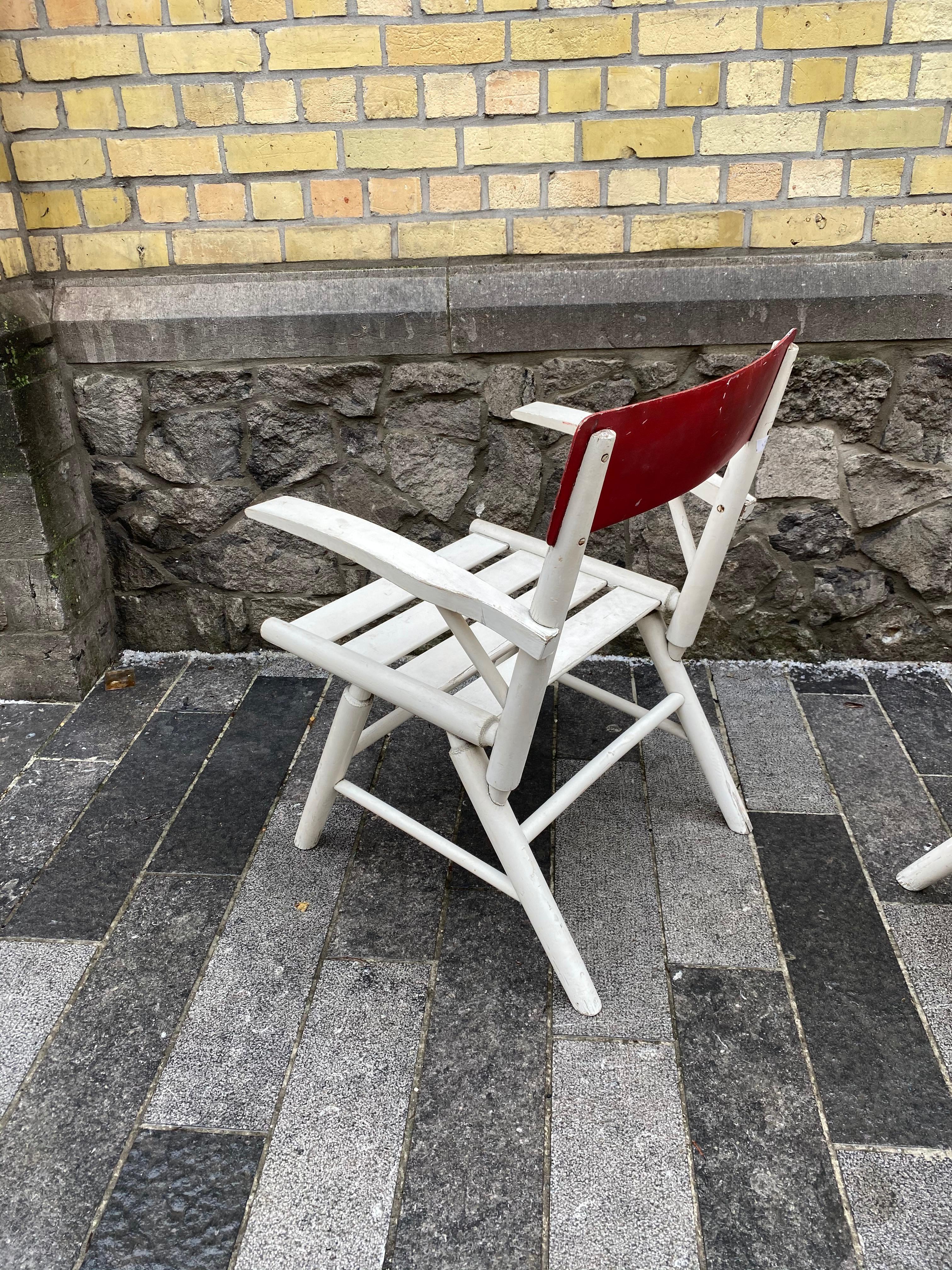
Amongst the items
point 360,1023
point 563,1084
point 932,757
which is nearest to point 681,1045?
point 563,1084

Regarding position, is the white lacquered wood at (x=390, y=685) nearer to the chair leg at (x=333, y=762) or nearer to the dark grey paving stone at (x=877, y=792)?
the chair leg at (x=333, y=762)

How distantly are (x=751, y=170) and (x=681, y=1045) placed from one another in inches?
73.9

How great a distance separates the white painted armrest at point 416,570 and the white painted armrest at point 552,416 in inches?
25.4

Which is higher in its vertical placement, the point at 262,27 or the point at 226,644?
the point at 262,27

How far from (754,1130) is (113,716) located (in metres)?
1.81

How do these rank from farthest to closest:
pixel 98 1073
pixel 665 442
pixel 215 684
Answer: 1. pixel 215 684
2. pixel 98 1073
3. pixel 665 442

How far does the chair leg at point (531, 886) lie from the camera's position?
1578mm

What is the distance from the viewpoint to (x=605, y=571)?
199cm

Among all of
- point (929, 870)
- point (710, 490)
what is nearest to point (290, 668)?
point (710, 490)

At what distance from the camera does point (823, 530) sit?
8.18 feet

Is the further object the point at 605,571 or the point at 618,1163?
the point at 605,571

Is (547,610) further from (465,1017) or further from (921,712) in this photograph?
(921,712)

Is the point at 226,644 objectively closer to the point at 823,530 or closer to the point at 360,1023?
the point at 360,1023

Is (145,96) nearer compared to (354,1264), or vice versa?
(354,1264)
